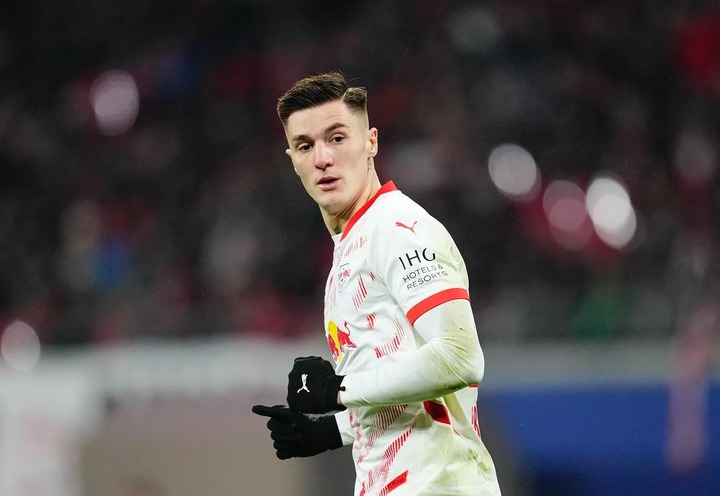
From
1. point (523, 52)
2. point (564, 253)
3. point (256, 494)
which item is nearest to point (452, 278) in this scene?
point (256, 494)

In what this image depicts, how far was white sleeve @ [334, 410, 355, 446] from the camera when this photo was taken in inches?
140

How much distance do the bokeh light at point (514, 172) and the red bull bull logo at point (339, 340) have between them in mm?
7918

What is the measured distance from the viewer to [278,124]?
13.1 meters

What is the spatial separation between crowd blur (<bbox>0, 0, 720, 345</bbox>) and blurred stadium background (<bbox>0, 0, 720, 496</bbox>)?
3cm

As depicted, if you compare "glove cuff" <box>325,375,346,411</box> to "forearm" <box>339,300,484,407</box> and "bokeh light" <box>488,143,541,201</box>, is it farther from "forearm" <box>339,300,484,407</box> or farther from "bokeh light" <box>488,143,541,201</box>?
"bokeh light" <box>488,143,541,201</box>

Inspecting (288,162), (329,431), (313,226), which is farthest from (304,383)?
(288,162)

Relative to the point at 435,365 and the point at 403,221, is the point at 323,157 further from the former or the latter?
the point at 435,365

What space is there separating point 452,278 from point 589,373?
19.9 ft

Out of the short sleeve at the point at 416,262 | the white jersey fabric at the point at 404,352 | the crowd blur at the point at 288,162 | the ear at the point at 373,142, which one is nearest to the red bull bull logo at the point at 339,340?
the white jersey fabric at the point at 404,352

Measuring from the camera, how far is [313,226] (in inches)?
456

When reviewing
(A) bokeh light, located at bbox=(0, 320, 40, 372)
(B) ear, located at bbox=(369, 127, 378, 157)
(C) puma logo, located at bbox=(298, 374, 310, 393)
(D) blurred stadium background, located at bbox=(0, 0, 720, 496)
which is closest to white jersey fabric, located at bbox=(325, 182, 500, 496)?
(C) puma logo, located at bbox=(298, 374, 310, 393)

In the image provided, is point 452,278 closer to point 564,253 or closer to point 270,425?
point 270,425

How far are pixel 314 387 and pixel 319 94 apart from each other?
0.88 metres

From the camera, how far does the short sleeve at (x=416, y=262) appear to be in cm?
308
